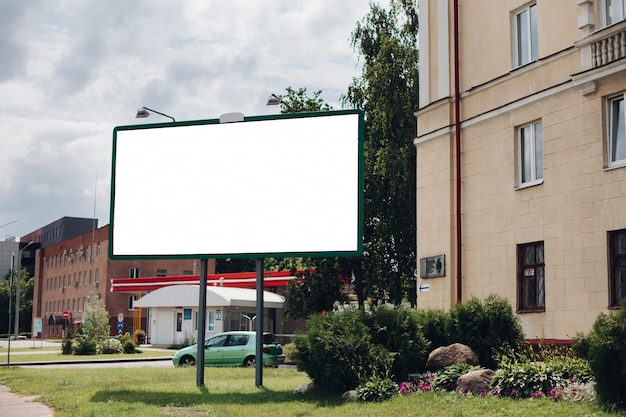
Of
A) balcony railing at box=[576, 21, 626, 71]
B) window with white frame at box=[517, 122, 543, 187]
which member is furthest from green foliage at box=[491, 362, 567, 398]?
balcony railing at box=[576, 21, 626, 71]

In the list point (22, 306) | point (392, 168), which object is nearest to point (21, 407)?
point (392, 168)

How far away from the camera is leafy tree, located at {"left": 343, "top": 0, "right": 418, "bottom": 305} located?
35.4 meters

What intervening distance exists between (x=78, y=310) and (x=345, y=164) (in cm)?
7862

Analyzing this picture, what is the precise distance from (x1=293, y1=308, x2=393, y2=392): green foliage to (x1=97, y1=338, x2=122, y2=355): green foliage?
33262mm

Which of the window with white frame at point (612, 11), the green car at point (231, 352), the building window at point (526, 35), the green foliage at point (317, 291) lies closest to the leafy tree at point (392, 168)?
the green foliage at point (317, 291)

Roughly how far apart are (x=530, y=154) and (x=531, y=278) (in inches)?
123

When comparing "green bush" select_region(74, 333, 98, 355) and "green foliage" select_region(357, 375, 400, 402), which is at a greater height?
"green foliage" select_region(357, 375, 400, 402)

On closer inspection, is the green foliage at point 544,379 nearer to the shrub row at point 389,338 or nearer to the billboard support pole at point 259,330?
the shrub row at point 389,338

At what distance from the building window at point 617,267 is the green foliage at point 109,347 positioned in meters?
34.7

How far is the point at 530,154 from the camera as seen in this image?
21.2 m

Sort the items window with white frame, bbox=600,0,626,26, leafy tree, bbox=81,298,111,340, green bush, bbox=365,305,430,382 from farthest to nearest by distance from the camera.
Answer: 1. leafy tree, bbox=81,298,111,340
2. window with white frame, bbox=600,0,626,26
3. green bush, bbox=365,305,430,382

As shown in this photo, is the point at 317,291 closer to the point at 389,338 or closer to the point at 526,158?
the point at 526,158

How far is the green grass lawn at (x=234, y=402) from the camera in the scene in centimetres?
1228

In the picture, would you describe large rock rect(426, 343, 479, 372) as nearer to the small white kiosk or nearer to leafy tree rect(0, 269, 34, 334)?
the small white kiosk
